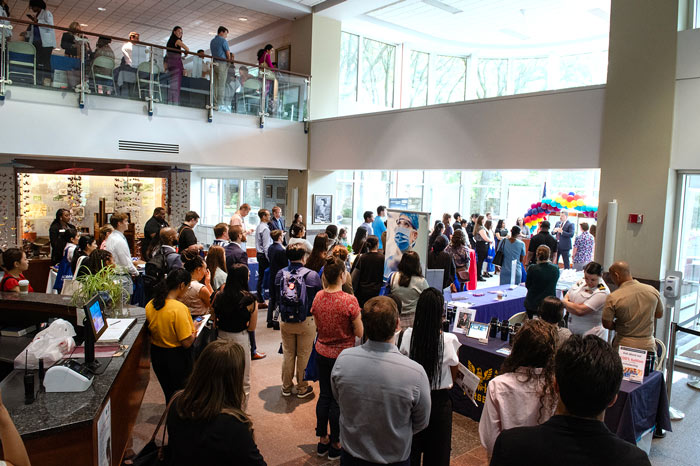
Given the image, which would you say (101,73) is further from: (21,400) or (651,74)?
(651,74)

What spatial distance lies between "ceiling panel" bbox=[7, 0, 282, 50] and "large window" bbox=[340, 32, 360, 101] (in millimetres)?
2000

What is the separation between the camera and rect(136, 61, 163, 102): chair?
9.78 meters

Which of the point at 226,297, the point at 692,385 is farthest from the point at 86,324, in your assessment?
the point at 692,385

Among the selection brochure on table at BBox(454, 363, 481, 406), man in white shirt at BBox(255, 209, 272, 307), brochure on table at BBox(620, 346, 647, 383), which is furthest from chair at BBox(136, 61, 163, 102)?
brochure on table at BBox(620, 346, 647, 383)

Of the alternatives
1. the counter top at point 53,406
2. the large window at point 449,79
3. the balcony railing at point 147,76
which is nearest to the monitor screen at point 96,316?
the counter top at point 53,406

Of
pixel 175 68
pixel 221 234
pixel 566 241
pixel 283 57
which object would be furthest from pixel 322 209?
pixel 221 234

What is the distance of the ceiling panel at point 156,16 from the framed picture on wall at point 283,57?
80 cm

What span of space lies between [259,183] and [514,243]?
31.0 feet

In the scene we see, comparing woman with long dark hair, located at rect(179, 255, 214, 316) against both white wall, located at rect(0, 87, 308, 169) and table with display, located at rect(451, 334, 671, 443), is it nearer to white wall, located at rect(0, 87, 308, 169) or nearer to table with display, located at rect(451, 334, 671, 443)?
table with display, located at rect(451, 334, 671, 443)

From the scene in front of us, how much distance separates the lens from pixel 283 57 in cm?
1382

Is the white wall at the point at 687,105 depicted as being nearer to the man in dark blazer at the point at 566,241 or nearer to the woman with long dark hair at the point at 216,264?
the man in dark blazer at the point at 566,241

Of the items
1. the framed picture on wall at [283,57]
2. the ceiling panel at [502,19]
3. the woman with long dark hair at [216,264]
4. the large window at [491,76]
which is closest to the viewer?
the woman with long dark hair at [216,264]

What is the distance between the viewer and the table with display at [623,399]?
152 inches

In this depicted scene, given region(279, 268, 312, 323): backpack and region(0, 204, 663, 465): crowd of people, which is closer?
region(0, 204, 663, 465): crowd of people
